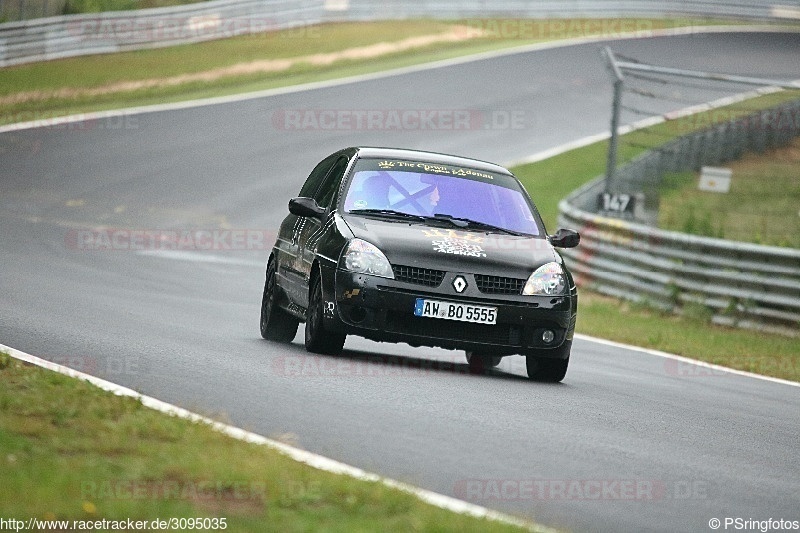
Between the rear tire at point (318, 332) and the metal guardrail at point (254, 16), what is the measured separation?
23.9 meters

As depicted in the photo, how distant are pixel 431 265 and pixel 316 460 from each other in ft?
12.6

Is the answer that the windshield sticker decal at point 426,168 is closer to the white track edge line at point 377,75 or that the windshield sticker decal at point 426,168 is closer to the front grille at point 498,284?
the front grille at point 498,284

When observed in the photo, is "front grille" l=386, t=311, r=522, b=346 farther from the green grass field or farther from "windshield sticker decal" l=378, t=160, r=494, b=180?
the green grass field

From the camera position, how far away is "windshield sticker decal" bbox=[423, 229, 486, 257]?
10.4 meters

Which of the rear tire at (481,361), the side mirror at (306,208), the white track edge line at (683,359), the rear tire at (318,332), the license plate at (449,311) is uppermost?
the side mirror at (306,208)

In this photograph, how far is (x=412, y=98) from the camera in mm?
34969

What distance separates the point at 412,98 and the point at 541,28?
39.8 ft

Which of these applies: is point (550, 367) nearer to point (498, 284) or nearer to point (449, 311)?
point (498, 284)

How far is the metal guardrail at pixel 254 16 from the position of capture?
33.9 meters

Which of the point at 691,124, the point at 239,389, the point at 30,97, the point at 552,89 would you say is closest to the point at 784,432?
the point at 239,389

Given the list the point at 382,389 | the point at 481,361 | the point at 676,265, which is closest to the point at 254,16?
the point at 676,265

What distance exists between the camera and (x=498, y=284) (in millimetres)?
10336

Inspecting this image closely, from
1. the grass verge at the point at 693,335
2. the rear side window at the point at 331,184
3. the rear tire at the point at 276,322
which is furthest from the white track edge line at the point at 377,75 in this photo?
the rear side window at the point at 331,184

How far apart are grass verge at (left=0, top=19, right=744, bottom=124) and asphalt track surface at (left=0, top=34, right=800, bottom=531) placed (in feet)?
21.9
